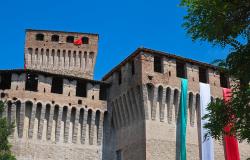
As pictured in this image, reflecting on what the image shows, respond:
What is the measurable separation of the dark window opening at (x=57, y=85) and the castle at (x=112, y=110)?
0.07 m

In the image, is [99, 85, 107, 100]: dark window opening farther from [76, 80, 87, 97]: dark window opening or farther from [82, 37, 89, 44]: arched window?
[82, 37, 89, 44]: arched window

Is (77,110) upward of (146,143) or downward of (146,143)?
upward

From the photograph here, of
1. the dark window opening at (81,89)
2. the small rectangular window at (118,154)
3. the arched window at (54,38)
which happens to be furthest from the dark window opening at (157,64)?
the arched window at (54,38)

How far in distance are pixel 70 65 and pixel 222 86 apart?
13431mm

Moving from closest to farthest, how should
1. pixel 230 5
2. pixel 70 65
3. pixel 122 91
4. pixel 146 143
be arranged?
pixel 230 5 < pixel 146 143 < pixel 122 91 < pixel 70 65

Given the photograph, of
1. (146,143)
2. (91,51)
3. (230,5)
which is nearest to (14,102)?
(146,143)

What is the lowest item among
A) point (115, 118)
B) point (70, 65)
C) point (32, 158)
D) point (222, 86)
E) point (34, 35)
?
point (32, 158)

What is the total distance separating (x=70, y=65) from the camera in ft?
116

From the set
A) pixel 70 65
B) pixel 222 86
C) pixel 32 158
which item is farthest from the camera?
pixel 70 65

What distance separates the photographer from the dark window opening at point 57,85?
27578 millimetres

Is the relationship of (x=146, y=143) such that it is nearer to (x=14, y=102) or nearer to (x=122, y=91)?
(x=122, y=91)

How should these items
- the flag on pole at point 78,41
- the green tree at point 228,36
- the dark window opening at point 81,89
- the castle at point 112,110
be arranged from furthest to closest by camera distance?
the flag on pole at point 78,41 < the dark window opening at point 81,89 < the castle at point 112,110 < the green tree at point 228,36

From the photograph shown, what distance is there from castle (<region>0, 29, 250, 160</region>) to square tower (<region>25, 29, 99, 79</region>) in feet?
23.8

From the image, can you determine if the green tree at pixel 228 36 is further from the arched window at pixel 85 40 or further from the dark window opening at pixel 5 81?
the arched window at pixel 85 40
